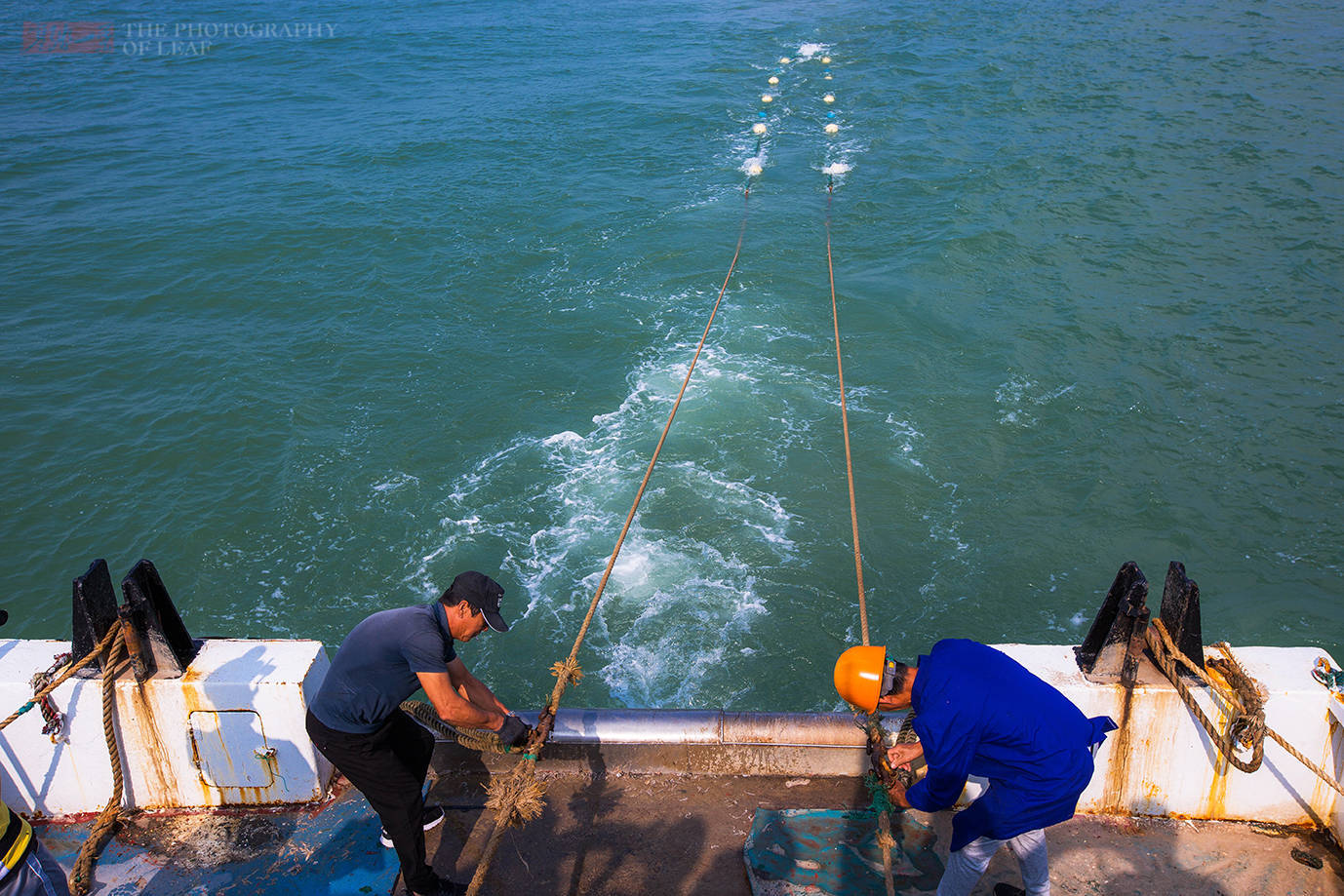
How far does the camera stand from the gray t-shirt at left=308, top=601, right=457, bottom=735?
12.4 feet

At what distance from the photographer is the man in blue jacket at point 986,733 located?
3.49 metres

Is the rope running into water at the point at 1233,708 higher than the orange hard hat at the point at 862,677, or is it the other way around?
the orange hard hat at the point at 862,677

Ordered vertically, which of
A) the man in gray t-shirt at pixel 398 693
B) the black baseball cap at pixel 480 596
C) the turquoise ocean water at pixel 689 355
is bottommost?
the turquoise ocean water at pixel 689 355

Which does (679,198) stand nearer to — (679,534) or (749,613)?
(679,534)

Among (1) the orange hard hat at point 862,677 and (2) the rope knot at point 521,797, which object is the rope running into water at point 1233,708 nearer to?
(1) the orange hard hat at point 862,677

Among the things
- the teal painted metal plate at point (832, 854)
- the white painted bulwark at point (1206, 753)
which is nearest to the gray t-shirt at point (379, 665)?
the teal painted metal plate at point (832, 854)

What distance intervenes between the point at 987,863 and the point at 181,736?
3761 millimetres

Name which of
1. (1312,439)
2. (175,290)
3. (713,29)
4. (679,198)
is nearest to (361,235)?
(175,290)

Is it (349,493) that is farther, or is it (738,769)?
(349,493)

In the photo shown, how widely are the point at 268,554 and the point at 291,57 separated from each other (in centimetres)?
2264

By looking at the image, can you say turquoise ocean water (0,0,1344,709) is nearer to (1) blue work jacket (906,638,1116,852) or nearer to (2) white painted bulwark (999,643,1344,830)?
(2) white painted bulwark (999,643,1344,830)

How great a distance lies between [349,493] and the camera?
11094mm

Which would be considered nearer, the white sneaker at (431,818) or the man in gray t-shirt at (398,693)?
the man in gray t-shirt at (398,693)

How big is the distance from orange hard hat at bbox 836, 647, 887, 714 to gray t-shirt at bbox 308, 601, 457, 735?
1608 millimetres
